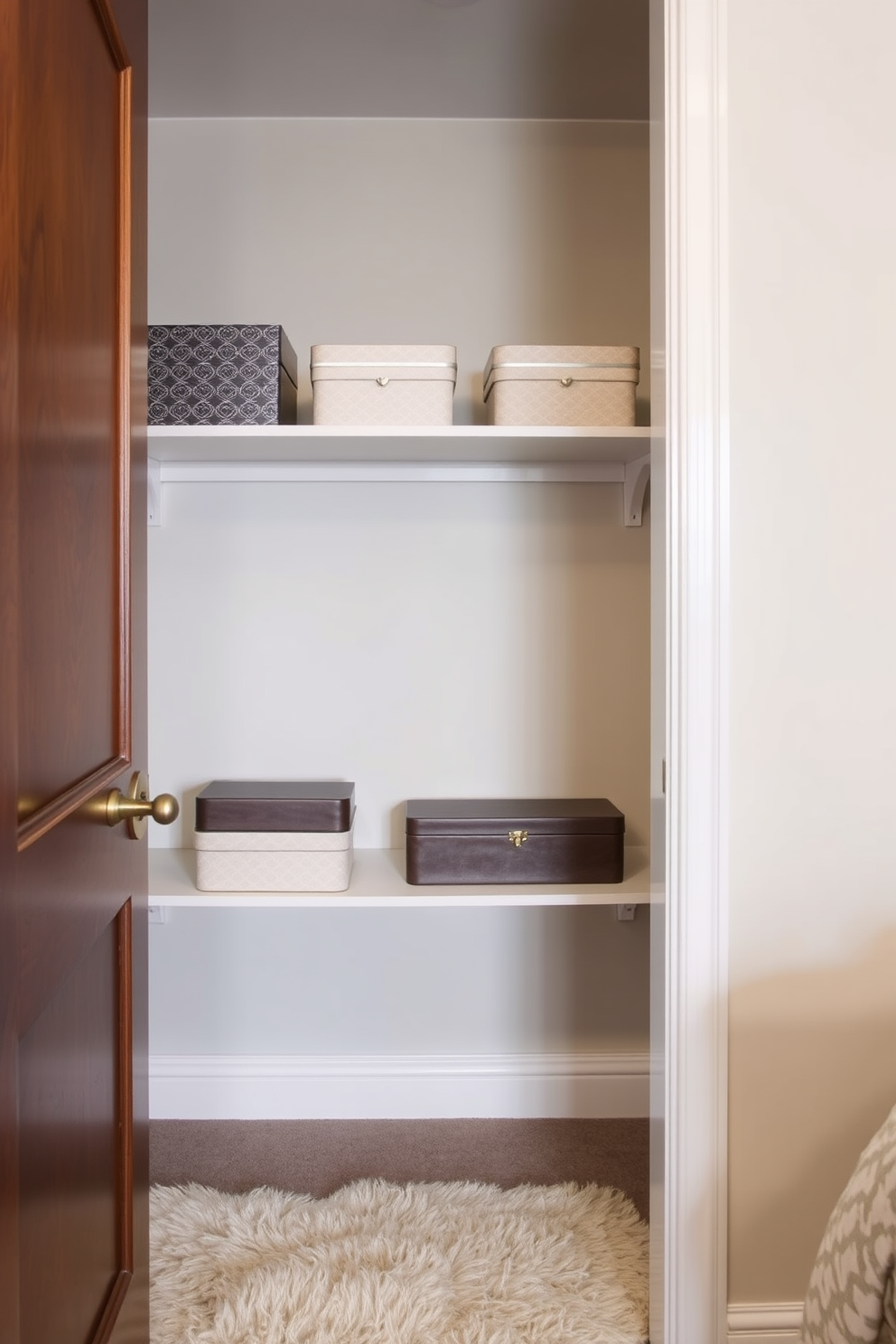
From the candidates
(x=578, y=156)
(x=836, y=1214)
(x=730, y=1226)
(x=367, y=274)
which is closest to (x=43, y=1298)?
(x=836, y=1214)

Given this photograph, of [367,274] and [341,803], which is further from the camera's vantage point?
[367,274]

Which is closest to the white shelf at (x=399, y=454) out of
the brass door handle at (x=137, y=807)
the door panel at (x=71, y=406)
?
the door panel at (x=71, y=406)

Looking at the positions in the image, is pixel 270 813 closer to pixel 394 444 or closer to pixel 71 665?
pixel 394 444

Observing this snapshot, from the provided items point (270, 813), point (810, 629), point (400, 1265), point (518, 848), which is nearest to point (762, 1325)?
point (400, 1265)

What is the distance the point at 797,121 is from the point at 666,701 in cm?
82

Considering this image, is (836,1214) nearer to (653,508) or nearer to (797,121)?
(653,508)

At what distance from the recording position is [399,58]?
2016 millimetres

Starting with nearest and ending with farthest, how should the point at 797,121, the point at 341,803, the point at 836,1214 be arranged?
the point at 836,1214
the point at 797,121
the point at 341,803

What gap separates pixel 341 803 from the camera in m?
1.96

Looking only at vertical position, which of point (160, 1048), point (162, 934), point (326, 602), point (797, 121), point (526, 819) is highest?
point (797, 121)

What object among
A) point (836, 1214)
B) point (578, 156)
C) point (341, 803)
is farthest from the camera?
point (578, 156)

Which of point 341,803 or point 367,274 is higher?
point 367,274

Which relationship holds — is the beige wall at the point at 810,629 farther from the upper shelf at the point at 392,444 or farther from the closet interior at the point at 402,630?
the closet interior at the point at 402,630

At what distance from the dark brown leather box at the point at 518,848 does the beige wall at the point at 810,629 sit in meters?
0.51
